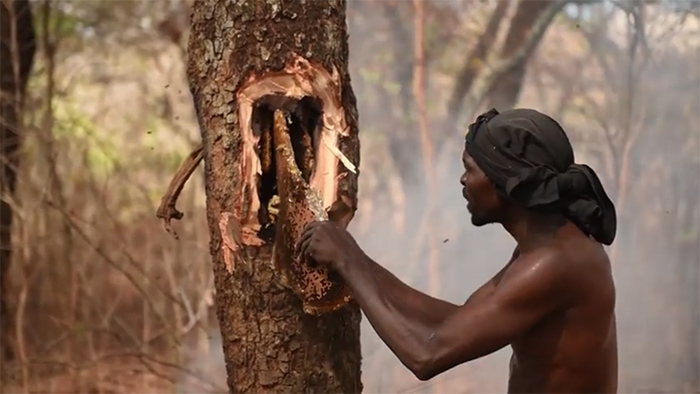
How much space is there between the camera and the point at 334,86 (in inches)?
80.1

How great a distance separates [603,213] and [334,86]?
0.76 m

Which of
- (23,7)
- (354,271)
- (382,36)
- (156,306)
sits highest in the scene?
(23,7)

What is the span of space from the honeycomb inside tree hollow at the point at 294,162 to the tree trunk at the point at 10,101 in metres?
2.86

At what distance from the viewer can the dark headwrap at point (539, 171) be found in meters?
1.60

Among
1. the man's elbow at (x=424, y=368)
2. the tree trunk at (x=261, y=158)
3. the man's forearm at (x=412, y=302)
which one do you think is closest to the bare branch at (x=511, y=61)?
the tree trunk at (x=261, y=158)

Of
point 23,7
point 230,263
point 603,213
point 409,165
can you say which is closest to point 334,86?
point 230,263

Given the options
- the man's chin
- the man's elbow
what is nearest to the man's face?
the man's chin

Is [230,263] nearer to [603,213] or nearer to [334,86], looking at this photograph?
[334,86]

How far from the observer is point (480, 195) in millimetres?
1702

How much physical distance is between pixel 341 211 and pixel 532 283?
1.96ft

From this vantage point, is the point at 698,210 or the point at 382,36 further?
the point at 382,36

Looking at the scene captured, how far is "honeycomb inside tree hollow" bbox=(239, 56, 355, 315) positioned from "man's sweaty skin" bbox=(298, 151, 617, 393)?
169 millimetres

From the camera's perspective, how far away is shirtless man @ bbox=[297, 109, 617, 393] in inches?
63.2

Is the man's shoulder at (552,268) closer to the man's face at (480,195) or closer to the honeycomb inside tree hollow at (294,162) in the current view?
the man's face at (480,195)
